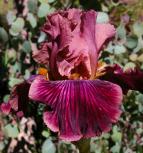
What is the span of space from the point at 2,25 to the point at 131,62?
1.75ft

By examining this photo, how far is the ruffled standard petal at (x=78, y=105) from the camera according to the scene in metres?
1.25

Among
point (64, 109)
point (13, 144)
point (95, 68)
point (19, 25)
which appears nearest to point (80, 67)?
point (95, 68)

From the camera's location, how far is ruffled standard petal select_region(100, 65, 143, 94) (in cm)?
149

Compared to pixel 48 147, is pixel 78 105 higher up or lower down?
higher up

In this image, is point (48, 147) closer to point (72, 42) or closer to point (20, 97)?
point (20, 97)

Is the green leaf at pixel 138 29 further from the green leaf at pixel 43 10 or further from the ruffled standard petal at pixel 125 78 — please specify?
the ruffled standard petal at pixel 125 78

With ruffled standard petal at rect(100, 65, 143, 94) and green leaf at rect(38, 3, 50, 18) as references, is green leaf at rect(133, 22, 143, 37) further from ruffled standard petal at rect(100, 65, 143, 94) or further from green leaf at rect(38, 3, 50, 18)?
ruffled standard petal at rect(100, 65, 143, 94)

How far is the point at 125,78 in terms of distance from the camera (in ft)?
5.00

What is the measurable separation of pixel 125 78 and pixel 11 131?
733 mm

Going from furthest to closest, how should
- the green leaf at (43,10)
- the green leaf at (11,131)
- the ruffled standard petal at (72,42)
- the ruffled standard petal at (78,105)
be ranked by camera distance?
the green leaf at (11,131) < the green leaf at (43,10) < the ruffled standard petal at (72,42) < the ruffled standard petal at (78,105)

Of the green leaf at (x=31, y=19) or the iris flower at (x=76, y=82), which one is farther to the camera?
the green leaf at (x=31, y=19)

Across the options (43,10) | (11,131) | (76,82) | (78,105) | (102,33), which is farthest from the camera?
(11,131)

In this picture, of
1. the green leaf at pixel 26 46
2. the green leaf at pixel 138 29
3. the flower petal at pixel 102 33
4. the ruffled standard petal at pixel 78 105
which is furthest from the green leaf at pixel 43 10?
the ruffled standard petal at pixel 78 105

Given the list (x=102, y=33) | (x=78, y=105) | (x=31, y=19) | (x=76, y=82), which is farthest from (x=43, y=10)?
(x=78, y=105)
